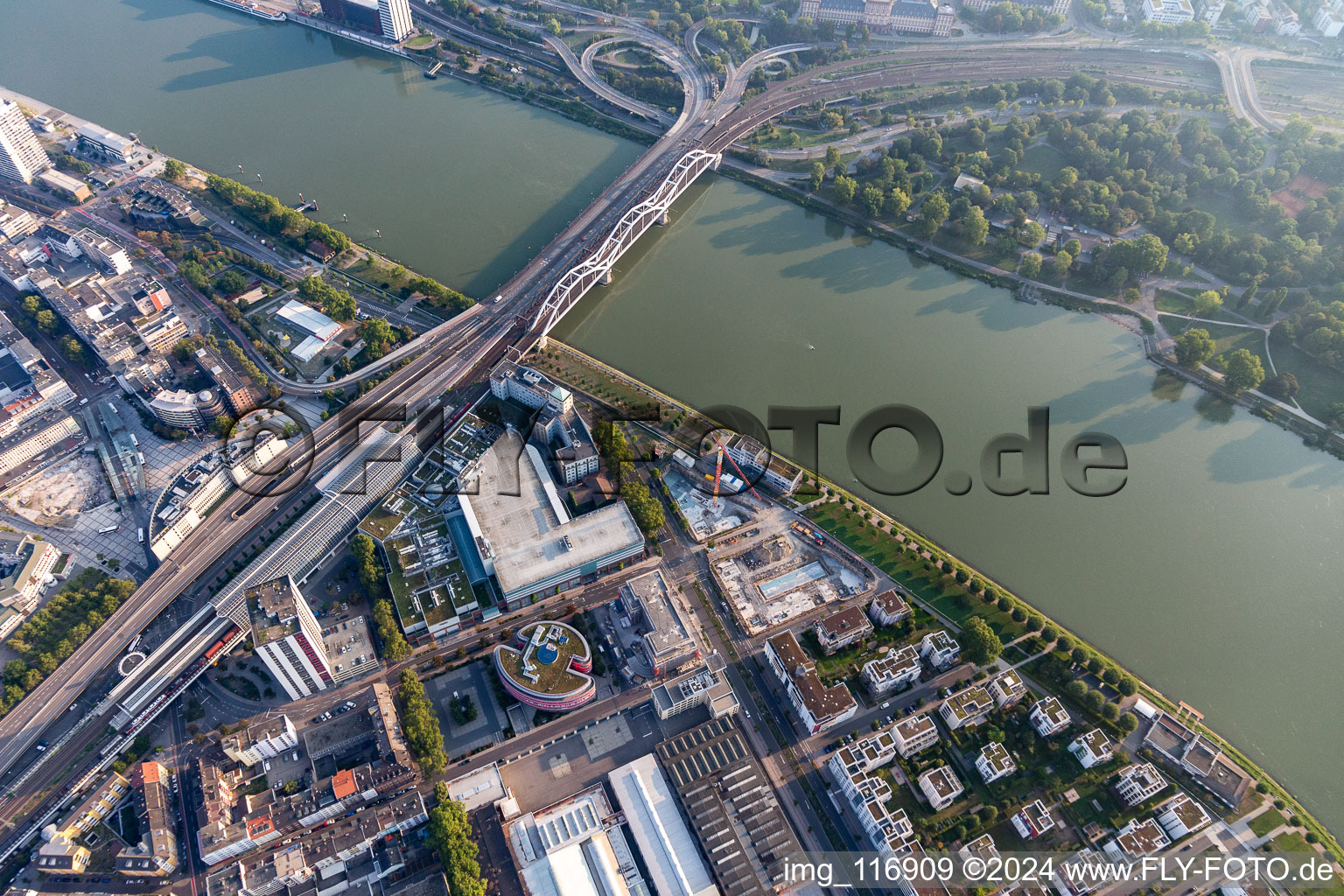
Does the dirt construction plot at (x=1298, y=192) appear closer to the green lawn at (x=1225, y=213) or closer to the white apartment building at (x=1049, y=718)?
the green lawn at (x=1225, y=213)

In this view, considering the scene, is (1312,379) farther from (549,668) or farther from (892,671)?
(549,668)

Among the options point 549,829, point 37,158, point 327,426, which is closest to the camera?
point 549,829

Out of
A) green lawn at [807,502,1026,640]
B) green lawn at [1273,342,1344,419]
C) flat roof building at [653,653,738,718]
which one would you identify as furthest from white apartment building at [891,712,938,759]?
green lawn at [1273,342,1344,419]

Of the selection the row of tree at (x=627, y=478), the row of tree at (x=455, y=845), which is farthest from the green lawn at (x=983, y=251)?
the row of tree at (x=455, y=845)

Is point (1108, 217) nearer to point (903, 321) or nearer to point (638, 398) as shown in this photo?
point (903, 321)

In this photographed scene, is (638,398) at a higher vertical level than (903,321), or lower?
lower

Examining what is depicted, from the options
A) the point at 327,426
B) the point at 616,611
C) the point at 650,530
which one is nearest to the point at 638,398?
the point at 650,530
